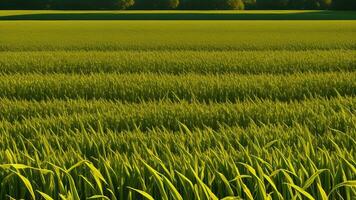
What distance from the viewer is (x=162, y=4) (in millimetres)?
83688

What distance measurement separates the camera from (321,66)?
12633mm

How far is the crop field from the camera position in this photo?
2.71m

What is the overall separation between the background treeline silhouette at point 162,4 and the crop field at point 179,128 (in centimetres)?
6001

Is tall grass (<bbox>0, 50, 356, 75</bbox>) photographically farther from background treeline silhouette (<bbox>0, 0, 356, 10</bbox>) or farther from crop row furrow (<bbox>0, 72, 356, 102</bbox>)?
background treeline silhouette (<bbox>0, 0, 356, 10</bbox>)

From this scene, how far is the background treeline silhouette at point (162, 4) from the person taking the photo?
3039 inches

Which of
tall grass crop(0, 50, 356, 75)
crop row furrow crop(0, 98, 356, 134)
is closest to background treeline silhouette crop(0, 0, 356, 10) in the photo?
tall grass crop(0, 50, 356, 75)

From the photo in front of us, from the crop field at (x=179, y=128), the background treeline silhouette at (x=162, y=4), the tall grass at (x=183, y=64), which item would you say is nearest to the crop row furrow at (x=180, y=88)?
the crop field at (x=179, y=128)

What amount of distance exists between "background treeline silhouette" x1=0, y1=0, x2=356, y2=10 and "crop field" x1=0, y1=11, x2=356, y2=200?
60008 millimetres

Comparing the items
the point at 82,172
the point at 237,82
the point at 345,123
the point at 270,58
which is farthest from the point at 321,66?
the point at 82,172

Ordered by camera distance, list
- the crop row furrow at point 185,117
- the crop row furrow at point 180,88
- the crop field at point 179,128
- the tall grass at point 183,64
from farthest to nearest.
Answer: the tall grass at point 183,64 → the crop row furrow at point 180,88 → the crop row furrow at point 185,117 → the crop field at point 179,128

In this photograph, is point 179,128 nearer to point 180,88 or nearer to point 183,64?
point 180,88

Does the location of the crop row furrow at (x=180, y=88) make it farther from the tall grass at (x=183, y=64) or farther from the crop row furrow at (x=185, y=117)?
the tall grass at (x=183, y=64)

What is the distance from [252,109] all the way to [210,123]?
1.90 feet

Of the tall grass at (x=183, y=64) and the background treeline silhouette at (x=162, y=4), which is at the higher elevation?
the tall grass at (x=183, y=64)
